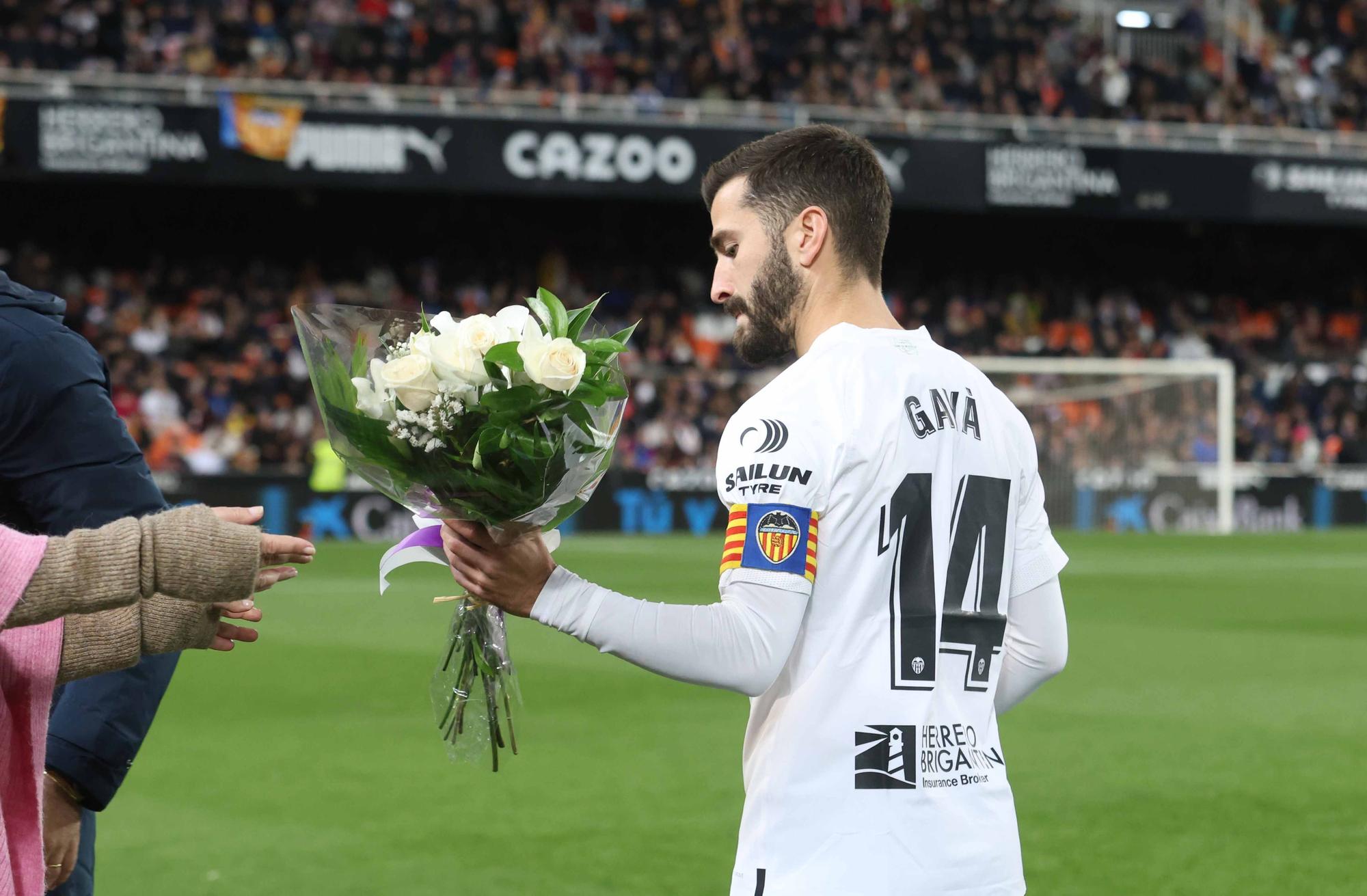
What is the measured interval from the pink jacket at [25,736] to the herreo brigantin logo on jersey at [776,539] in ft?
3.06

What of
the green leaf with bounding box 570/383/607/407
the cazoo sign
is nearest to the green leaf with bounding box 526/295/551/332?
the green leaf with bounding box 570/383/607/407

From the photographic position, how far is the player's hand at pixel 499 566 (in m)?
2.47

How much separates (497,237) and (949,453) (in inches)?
1073

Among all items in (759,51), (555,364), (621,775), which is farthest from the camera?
(759,51)

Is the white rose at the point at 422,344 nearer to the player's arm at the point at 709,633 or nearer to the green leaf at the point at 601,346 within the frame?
the green leaf at the point at 601,346

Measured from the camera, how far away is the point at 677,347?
2802 centimetres

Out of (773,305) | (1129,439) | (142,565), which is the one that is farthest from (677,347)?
(142,565)

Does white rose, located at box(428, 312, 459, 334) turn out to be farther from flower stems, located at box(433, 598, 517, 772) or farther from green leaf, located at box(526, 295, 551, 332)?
flower stems, located at box(433, 598, 517, 772)

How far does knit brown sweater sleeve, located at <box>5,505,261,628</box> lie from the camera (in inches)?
80.4

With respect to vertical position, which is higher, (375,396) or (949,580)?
(375,396)

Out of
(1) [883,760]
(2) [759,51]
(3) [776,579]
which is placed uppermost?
(2) [759,51]

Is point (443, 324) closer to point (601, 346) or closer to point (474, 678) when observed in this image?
point (601, 346)

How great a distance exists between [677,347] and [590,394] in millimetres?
25574

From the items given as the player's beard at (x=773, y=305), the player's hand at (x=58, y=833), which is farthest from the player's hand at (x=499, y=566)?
the player's hand at (x=58, y=833)
